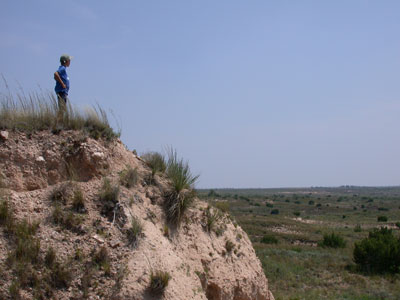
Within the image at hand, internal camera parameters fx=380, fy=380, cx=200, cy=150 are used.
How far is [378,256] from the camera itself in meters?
18.2

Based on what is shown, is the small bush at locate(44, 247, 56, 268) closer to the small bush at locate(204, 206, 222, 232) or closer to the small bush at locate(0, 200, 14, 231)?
the small bush at locate(0, 200, 14, 231)

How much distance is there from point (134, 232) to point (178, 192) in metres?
1.54

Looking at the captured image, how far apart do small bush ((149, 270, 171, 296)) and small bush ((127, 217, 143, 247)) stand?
548 mm

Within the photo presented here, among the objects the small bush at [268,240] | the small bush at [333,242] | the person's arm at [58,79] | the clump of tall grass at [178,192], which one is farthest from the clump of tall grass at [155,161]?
the small bush at [333,242]

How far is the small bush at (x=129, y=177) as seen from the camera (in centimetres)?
638

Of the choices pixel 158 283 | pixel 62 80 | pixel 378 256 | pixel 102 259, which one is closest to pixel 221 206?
pixel 158 283

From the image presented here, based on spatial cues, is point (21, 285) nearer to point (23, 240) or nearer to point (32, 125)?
point (23, 240)

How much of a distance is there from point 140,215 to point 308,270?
13797 mm

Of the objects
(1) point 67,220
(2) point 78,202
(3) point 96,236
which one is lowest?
(3) point 96,236

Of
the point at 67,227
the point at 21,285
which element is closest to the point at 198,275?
the point at 67,227

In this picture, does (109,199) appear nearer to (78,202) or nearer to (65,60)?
(78,202)

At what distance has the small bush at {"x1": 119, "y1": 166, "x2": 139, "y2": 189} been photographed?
6375mm

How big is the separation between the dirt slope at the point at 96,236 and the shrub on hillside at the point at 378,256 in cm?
1295

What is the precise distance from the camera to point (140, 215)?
598 cm
